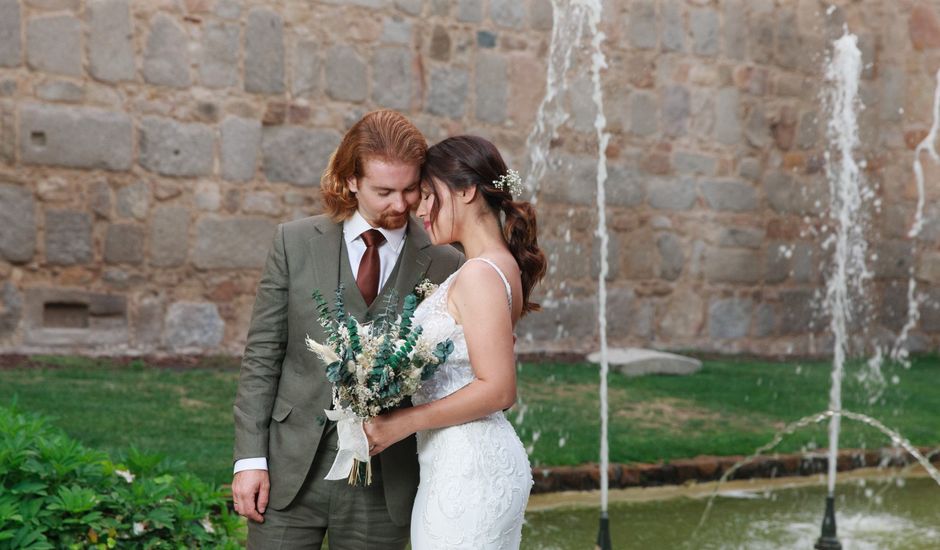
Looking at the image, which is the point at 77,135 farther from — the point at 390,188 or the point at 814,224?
the point at 814,224

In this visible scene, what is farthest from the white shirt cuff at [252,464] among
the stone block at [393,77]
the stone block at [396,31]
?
the stone block at [396,31]

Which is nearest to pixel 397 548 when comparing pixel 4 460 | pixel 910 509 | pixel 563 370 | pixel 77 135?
pixel 4 460

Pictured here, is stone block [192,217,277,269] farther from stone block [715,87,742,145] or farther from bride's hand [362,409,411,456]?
bride's hand [362,409,411,456]

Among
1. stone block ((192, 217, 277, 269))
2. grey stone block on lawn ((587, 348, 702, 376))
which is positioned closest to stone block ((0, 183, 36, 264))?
stone block ((192, 217, 277, 269))

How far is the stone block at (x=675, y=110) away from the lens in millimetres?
10758

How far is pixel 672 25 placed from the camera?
10711mm

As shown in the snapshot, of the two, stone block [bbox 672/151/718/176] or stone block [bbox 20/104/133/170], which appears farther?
stone block [bbox 672/151/718/176]

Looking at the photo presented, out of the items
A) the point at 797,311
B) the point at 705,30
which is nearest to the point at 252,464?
the point at 705,30

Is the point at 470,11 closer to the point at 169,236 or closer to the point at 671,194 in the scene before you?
the point at 671,194

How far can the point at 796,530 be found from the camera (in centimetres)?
570

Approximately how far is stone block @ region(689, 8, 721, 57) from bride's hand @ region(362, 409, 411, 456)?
8830mm

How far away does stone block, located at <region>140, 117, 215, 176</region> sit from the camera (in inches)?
320

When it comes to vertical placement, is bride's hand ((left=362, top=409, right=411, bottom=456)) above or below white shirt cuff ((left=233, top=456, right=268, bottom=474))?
above

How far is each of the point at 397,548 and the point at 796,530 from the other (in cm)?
335
